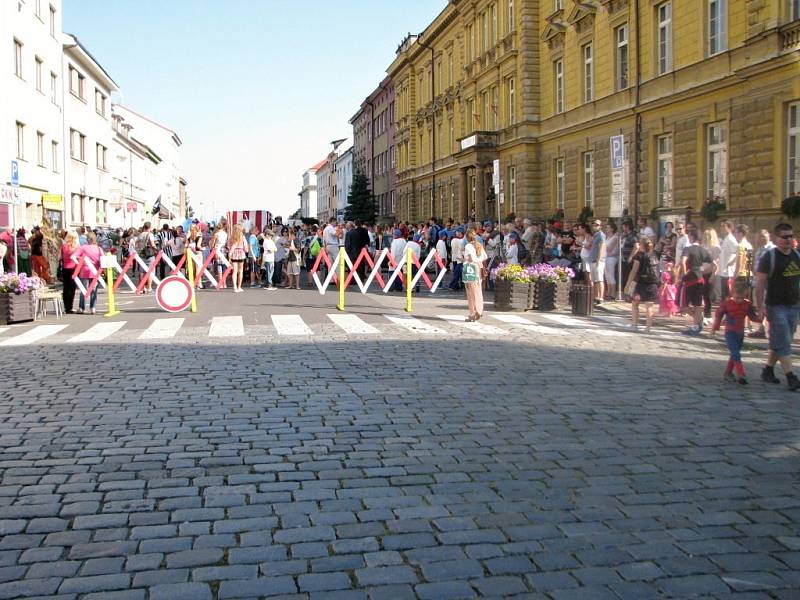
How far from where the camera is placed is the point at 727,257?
15.6 metres

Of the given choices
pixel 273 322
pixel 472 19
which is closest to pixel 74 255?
pixel 273 322

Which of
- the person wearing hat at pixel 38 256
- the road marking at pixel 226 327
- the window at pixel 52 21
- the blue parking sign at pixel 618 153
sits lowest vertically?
the road marking at pixel 226 327

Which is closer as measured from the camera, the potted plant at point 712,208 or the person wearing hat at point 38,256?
the person wearing hat at point 38,256

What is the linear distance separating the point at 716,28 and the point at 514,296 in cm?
1178

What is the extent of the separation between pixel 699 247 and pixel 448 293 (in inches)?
402

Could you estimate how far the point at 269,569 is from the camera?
414cm

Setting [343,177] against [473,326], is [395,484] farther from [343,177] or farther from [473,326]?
[343,177]

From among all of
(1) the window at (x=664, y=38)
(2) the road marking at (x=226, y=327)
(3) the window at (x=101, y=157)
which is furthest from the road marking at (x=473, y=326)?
(3) the window at (x=101, y=157)

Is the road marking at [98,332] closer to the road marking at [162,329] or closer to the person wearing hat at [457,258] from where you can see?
the road marking at [162,329]

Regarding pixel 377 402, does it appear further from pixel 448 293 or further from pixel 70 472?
pixel 448 293

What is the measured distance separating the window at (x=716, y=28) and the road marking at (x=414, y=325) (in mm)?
13645

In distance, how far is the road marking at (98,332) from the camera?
13.5m

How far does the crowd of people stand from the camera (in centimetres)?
955

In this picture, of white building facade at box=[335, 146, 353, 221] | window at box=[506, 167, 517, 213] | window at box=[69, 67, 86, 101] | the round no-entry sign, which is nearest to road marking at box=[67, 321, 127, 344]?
the round no-entry sign
